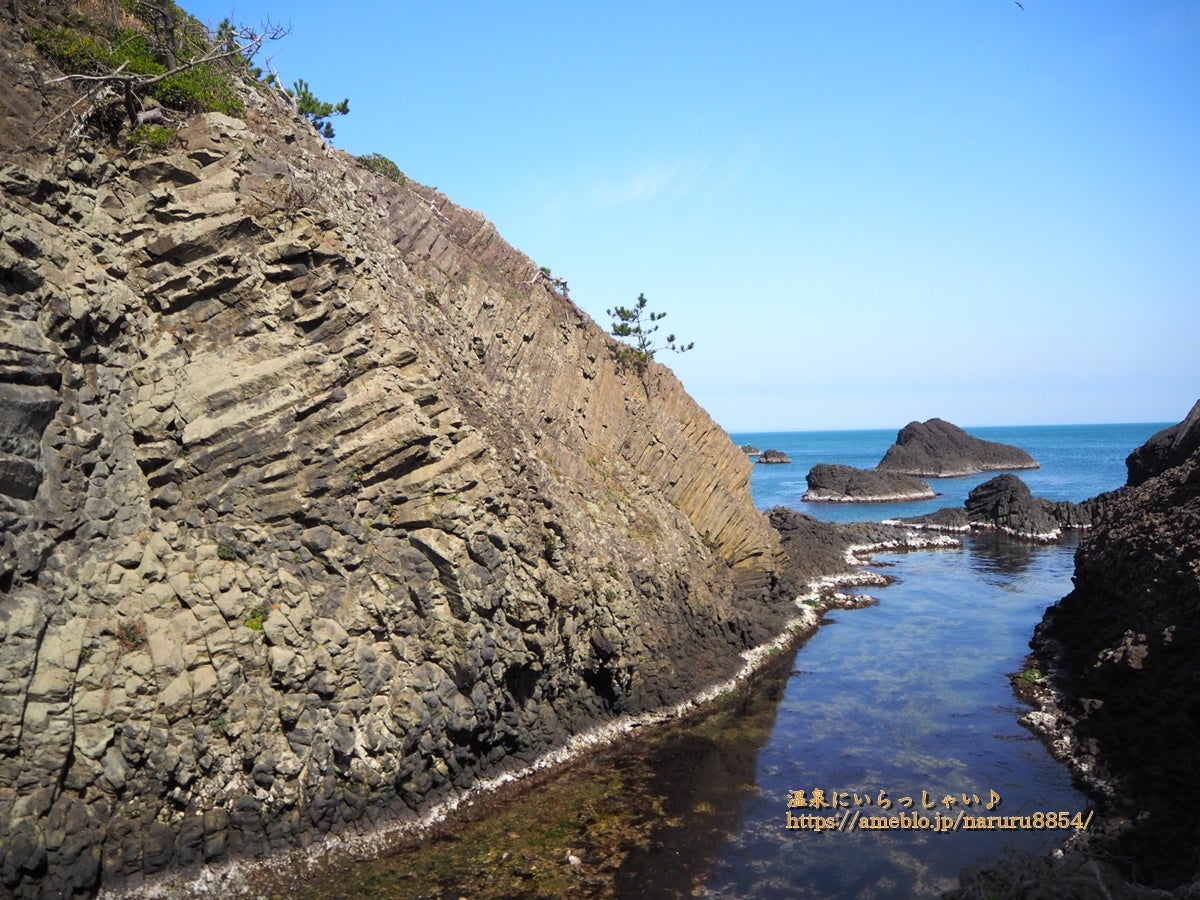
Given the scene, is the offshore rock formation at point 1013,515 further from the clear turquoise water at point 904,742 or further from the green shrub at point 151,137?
the green shrub at point 151,137

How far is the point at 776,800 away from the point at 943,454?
9445cm

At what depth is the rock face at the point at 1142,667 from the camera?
14242mm

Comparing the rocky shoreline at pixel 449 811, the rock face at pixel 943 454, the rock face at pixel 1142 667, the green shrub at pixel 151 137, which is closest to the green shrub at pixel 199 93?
the green shrub at pixel 151 137

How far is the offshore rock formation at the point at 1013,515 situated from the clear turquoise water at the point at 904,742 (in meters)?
13.9

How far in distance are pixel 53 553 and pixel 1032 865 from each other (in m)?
14.2

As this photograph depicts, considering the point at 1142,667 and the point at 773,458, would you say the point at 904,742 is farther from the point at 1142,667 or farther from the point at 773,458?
the point at 773,458

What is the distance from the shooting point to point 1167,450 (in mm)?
40125

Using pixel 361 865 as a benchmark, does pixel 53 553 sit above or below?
above

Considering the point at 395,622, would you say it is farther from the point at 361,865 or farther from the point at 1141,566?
the point at 1141,566

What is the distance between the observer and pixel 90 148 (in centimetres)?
1465

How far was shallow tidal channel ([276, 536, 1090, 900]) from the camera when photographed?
45.1 feet

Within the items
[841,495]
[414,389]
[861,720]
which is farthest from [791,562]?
[841,495]

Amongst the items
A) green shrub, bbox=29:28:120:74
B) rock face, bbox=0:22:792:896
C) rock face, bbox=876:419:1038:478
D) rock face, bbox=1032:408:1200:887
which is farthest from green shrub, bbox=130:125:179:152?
rock face, bbox=876:419:1038:478

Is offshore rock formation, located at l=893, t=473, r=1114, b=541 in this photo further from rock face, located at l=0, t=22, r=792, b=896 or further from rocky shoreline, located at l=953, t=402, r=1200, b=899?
rock face, located at l=0, t=22, r=792, b=896
